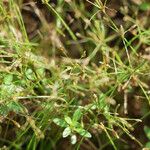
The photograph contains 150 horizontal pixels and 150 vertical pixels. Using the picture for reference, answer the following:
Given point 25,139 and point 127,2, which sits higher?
point 127,2

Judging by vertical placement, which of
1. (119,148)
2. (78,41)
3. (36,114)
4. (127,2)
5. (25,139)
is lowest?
(119,148)

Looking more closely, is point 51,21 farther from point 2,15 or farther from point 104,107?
point 104,107

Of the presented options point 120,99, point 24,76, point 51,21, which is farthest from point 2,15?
point 120,99

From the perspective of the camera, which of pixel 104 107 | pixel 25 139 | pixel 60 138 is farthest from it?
pixel 60 138

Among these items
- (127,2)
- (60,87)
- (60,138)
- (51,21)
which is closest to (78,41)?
(51,21)

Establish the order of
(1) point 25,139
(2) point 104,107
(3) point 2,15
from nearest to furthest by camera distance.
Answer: (2) point 104,107 → (3) point 2,15 → (1) point 25,139

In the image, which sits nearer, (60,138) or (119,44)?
(60,138)

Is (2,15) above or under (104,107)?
above

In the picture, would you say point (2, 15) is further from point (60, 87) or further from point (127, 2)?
point (127, 2)

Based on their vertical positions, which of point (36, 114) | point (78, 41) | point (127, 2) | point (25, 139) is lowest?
point (25, 139)
